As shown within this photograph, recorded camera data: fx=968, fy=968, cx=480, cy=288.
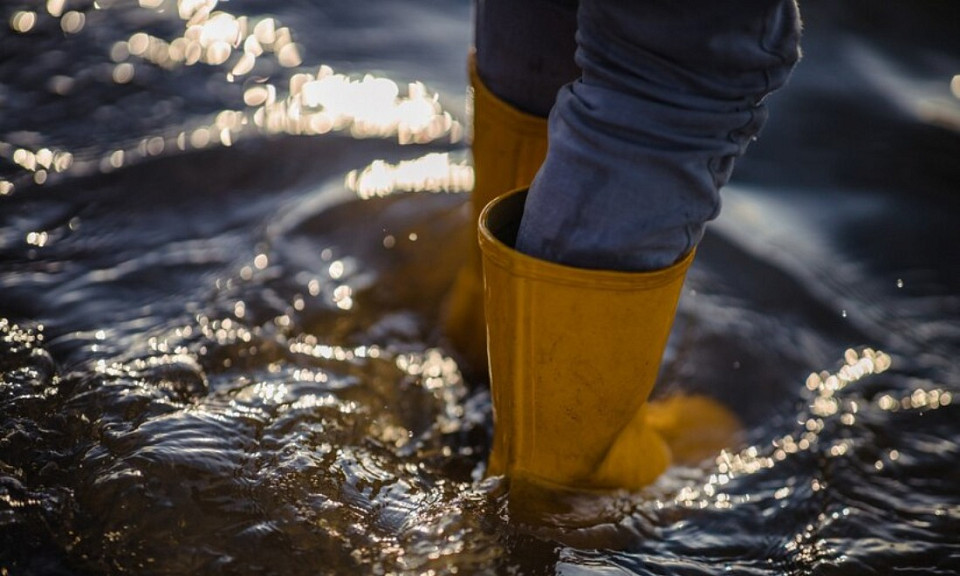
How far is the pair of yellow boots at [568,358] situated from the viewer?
1155 mm

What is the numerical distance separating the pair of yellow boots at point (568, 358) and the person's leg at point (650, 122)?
4cm

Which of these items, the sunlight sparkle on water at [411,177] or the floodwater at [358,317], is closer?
the floodwater at [358,317]

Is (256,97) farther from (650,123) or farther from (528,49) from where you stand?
(650,123)

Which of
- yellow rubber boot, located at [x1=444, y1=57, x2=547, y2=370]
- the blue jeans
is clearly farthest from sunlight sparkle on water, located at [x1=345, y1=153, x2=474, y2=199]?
the blue jeans

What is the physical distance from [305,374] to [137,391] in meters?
0.26

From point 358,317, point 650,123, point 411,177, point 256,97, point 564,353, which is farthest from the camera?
point 256,97

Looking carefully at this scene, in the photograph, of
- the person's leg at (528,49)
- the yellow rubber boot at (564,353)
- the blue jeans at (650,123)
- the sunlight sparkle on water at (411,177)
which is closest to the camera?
the blue jeans at (650,123)

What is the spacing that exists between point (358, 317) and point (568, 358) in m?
0.64

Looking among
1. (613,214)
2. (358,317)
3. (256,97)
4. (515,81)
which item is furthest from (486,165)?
(256,97)

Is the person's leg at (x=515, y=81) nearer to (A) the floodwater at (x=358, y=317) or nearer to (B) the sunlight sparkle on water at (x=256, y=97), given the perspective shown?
(A) the floodwater at (x=358, y=317)

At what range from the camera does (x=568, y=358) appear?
1.21m

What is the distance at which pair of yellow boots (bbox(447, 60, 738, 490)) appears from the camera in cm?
116

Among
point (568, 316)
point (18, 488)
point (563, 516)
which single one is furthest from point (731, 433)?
point (18, 488)

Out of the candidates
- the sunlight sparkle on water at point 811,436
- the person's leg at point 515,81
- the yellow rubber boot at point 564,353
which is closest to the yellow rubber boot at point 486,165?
the person's leg at point 515,81
